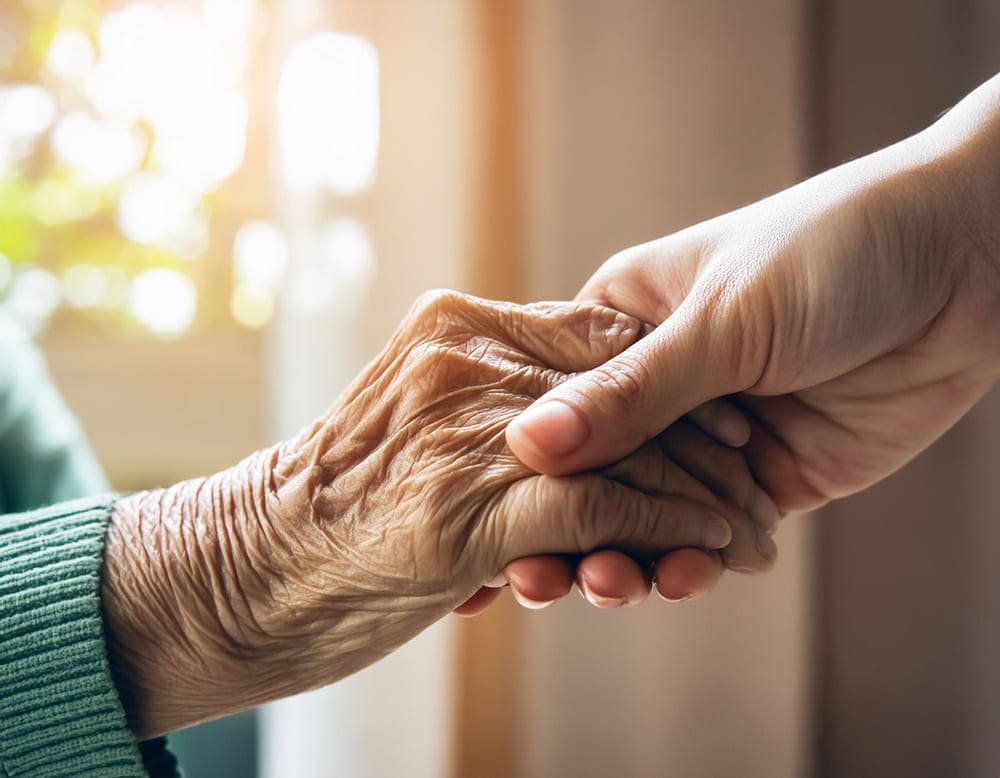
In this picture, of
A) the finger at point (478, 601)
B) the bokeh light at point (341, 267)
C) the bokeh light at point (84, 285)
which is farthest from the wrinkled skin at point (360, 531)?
the bokeh light at point (84, 285)

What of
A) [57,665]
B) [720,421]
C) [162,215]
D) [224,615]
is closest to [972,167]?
[720,421]

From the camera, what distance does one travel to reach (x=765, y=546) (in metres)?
0.93

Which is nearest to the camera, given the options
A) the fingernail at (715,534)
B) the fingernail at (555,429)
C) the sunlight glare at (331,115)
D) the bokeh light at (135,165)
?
the fingernail at (555,429)

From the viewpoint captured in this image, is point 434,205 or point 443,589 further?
point 434,205

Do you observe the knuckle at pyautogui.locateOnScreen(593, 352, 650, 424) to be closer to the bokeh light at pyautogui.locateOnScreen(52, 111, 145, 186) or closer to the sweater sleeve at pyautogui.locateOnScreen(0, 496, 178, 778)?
the sweater sleeve at pyautogui.locateOnScreen(0, 496, 178, 778)

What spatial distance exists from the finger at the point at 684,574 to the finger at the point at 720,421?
141 mm

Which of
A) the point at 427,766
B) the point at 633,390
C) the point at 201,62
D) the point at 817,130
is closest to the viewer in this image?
the point at 633,390

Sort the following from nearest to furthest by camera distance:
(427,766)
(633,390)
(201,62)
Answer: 1. (633,390)
2. (427,766)
3. (201,62)

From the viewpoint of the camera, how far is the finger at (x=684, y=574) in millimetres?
818

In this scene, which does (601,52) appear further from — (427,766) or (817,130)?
(427,766)

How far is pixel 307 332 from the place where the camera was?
156 centimetres

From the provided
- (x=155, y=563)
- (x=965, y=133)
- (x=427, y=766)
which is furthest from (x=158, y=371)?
(x=965, y=133)

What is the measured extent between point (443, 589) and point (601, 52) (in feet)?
3.74

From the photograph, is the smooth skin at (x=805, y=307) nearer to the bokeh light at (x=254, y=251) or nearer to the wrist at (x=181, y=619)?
the wrist at (x=181, y=619)
